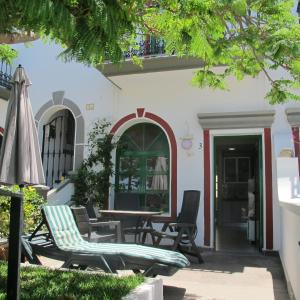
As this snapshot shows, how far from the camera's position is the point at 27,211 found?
22.8ft

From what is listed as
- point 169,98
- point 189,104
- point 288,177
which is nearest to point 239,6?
point 288,177

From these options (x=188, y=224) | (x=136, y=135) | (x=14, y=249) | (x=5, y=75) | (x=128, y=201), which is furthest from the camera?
(x=5, y=75)

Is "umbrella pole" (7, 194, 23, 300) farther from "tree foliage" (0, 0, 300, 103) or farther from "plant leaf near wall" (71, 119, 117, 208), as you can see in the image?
"plant leaf near wall" (71, 119, 117, 208)

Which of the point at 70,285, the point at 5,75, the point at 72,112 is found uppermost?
the point at 5,75

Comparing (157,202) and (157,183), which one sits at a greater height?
(157,183)

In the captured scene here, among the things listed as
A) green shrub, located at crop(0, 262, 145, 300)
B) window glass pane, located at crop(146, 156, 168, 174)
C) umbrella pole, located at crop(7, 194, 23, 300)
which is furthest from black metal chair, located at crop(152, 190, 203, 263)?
umbrella pole, located at crop(7, 194, 23, 300)

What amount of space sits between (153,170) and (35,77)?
4.22m

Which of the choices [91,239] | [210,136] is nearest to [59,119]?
[210,136]

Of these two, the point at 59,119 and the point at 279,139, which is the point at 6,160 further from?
the point at 59,119

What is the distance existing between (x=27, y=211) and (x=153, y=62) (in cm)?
441

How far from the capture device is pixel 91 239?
6723 millimetres

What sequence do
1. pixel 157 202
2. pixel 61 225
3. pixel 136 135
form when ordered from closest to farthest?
pixel 61 225
pixel 157 202
pixel 136 135

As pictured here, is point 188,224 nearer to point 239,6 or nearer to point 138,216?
point 138,216

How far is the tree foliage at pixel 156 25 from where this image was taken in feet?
9.55
